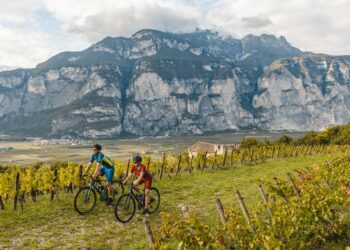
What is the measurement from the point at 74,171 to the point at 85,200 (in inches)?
360

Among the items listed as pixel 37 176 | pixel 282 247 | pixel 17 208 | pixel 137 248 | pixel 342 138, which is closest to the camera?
pixel 282 247

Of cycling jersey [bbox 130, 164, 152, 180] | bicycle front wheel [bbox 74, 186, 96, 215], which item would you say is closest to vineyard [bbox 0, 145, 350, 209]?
bicycle front wheel [bbox 74, 186, 96, 215]

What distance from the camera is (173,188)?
62.1 feet

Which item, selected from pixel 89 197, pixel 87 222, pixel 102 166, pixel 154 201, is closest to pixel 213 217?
pixel 154 201

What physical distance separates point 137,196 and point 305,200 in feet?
21.2

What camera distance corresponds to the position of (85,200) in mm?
12375

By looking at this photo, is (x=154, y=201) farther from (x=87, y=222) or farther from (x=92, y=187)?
(x=87, y=222)

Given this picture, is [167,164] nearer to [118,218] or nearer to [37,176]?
[37,176]

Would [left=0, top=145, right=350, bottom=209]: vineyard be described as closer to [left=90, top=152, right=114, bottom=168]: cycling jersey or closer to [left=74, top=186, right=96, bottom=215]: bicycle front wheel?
[left=74, top=186, right=96, bottom=215]: bicycle front wheel

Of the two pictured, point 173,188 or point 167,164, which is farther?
point 167,164

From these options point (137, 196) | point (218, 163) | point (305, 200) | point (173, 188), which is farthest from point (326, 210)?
point (218, 163)

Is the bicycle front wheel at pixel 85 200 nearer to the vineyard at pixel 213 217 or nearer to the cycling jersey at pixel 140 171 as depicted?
the vineyard at pixel 213 217

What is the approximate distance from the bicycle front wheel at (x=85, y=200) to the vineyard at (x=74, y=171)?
3.31 meters

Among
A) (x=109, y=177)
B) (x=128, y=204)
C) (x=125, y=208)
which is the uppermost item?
(x=109, y=177)
